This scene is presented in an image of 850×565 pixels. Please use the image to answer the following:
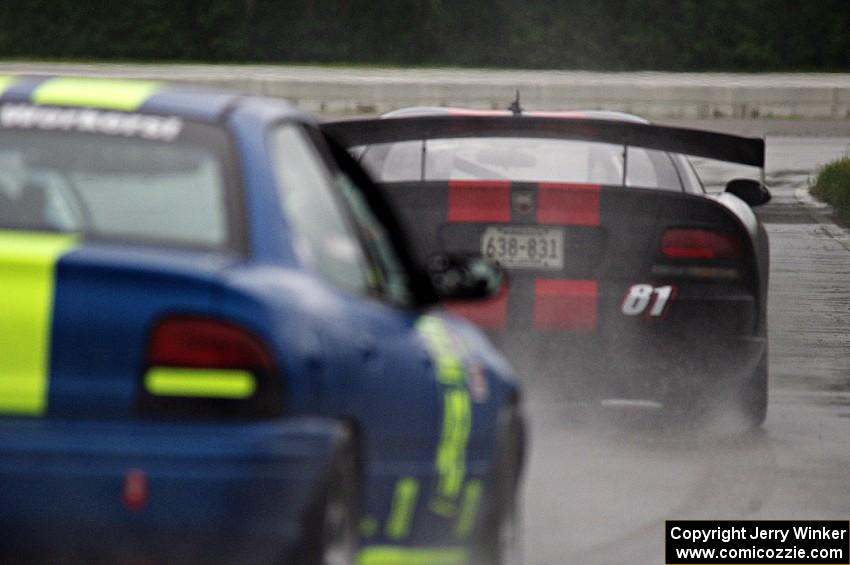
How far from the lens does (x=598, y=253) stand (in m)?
8.91

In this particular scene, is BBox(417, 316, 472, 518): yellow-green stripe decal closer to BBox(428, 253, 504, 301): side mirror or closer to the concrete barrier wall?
BBox(428, 253, 504, 301): side mirror

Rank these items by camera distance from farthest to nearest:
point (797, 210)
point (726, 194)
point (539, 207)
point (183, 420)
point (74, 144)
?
point (797, 210) < point (726, 194) < point (539, 207) < point (74, 144) < point (183, 420)

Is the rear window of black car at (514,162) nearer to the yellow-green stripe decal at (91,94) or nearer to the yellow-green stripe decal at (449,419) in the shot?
the yellow-green stripe decal at (449,419)

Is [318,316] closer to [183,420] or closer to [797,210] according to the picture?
[183,420]

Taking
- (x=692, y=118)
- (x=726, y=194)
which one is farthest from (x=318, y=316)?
(x=692, y=118)

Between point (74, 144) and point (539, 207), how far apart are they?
443 centimetres

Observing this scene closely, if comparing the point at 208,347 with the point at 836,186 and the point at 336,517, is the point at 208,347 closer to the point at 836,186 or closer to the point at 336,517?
the point at 336,517

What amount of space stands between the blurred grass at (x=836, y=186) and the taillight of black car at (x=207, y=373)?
18593 millimetres

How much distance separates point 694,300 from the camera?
8.99 metres

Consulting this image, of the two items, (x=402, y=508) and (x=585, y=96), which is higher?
(x=402, y=508)

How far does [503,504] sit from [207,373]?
1.75 metres

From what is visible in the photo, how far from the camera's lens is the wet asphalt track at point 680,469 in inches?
285

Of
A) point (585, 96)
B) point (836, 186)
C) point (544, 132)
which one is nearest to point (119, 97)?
point (544, 132)

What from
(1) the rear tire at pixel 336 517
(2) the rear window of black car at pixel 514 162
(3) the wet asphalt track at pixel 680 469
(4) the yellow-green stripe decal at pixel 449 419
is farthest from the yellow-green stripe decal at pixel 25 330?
(2) the rear window of black car at pixel 514 162
